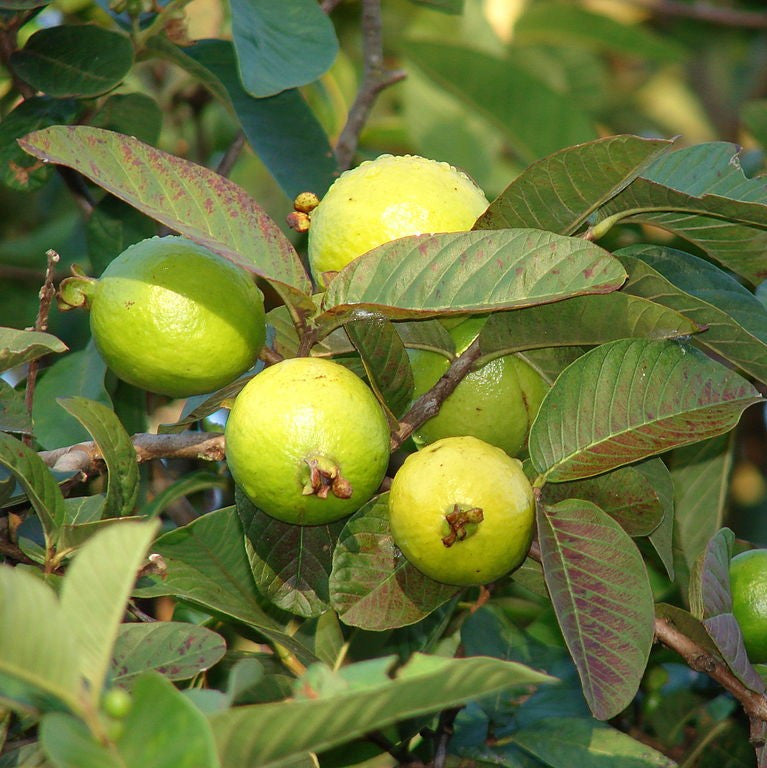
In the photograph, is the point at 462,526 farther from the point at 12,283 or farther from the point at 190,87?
the point at 190,87

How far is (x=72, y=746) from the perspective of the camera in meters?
0.60

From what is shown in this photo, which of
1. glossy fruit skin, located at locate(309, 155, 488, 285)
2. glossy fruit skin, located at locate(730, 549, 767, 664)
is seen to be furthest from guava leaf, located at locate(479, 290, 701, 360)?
glossy fruit skin, located at locate(730, 549, 767, 664)

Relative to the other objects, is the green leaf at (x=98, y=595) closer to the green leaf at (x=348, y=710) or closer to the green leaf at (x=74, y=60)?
the green leaf at (x=348, y=710)

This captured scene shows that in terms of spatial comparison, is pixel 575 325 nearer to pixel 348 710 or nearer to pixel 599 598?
pixel 599 598

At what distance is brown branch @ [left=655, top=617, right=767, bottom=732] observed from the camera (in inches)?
41.5

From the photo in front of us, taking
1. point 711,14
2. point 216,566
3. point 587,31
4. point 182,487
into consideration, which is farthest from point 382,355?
point 711,14

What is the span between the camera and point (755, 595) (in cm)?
120

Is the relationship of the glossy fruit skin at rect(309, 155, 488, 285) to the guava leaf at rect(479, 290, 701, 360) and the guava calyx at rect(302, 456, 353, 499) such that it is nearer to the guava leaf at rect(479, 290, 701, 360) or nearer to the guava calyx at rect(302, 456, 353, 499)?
the guava leaf at rect(479, 290, 701, 360)

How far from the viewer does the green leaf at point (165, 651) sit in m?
0.87

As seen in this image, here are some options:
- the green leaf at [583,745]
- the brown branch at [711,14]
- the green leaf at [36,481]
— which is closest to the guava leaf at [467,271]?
the green leaf at [36,481]

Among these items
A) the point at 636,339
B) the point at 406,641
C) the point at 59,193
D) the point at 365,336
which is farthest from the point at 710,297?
the point at 59,193

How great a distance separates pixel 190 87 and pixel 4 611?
196 centimetres

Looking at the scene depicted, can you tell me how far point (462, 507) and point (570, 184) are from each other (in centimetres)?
34

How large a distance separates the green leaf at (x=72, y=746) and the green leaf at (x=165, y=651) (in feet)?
0.83
